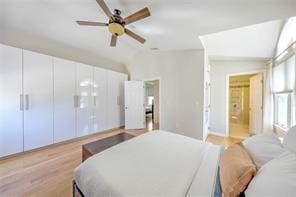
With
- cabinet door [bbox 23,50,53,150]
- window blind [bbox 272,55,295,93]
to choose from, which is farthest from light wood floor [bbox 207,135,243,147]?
cabinet door [bbox 23,50,53,150]

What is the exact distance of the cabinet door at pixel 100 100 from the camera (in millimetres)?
4848

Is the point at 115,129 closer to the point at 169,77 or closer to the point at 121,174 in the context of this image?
the point at 169,77

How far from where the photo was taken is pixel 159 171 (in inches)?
47.9

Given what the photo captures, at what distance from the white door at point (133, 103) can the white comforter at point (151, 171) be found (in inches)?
159

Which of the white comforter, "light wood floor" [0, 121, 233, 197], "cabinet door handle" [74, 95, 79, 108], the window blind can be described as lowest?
"light wood floor" [0, 121, 233, 197]

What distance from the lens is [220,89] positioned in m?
5.04

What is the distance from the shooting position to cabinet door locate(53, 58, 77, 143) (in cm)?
378

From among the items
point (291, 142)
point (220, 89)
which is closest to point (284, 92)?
point (220, 89)

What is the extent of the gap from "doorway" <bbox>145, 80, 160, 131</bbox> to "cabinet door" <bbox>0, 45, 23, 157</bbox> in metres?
3.91

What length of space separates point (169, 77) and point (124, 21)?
2.56 meters

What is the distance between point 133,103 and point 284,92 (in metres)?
4.36

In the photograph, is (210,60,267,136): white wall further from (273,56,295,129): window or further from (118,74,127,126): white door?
(118,74,127,126): white door

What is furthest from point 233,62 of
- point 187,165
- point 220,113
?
point 187,165

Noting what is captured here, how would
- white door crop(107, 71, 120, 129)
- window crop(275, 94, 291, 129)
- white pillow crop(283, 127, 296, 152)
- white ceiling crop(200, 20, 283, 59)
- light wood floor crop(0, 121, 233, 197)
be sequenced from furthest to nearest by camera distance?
white door crop(107, 71, 120, 129), white ceiling crop(200, 20, 283, 59), window crop(275, 94, 291, 129), light wood floor crop(0, 121, 233, 197), white pillow crop(283, 127, 296, 152)
